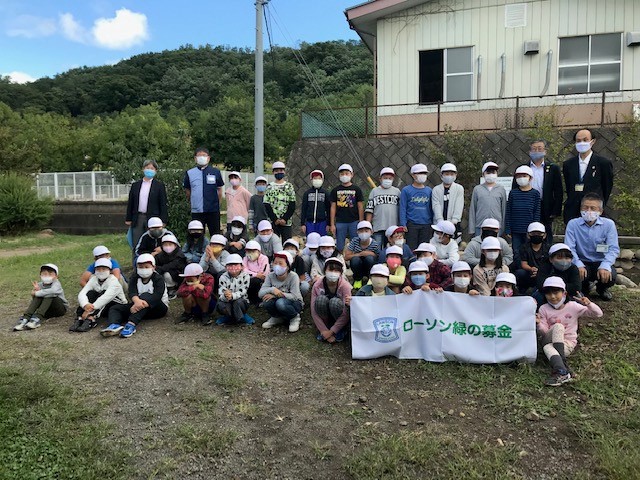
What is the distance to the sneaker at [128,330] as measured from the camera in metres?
6.28

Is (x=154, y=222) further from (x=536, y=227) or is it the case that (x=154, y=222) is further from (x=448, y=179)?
(x=536, y=227)

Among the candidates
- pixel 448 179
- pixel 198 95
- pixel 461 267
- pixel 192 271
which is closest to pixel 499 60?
pixel 448 179

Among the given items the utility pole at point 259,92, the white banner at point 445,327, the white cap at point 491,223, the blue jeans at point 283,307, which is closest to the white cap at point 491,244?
the white cap at point 491,223

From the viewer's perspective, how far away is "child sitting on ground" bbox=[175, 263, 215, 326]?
22.0 ft

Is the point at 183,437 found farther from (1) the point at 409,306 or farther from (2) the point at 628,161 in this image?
(2) the point at 628,161

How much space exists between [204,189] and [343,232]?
243 cm

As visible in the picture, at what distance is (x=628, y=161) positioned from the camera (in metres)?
10.5

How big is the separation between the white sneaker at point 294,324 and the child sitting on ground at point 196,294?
1140 millimetres

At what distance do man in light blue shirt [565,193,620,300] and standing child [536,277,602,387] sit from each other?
925 millimetres

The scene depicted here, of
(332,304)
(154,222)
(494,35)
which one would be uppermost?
(494,35)

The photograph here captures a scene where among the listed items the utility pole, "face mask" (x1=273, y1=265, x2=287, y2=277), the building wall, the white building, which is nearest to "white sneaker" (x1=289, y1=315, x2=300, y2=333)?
"face mask" (x1=273, y1=265, x2=287, y2=277)

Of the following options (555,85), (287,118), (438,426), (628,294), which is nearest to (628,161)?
(555,85)

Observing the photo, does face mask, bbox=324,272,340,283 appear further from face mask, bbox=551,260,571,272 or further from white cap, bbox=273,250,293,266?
face mask, bbox=551,260,571,272

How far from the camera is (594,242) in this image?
6.23 meters
